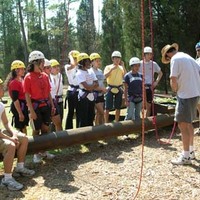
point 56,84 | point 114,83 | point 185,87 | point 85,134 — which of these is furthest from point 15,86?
point 185,87

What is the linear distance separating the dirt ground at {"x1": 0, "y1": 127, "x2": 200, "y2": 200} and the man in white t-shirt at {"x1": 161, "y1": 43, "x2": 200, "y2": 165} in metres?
0.42

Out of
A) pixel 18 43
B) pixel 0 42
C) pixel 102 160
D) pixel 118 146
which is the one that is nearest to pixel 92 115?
pixel 118 146

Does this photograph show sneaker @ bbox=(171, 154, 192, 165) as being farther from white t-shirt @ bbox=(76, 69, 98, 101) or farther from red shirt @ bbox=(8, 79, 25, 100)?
red shirt @ bbox=(8, 79, 25, 100)

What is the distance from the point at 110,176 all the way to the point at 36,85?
75.9 inches

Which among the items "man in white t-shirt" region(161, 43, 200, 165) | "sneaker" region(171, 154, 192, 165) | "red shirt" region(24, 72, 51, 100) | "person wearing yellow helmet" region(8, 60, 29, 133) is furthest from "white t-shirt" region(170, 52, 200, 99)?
"person wearing yellow helmet" region(8, 60, 29, 133)

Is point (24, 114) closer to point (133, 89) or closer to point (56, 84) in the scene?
point (56, 84)

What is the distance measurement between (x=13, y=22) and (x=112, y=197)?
176 ft

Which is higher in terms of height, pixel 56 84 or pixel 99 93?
pixel 56 84

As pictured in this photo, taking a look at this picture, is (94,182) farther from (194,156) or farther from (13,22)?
(13,22)

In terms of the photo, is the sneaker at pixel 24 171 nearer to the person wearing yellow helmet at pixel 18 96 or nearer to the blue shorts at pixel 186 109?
the person wearing yellow helmet at pixel 18 96

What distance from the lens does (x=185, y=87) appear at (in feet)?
19.0

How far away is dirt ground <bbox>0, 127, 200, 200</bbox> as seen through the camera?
16.2ft

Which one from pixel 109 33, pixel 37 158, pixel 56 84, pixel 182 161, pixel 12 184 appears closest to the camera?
pixel 12 184

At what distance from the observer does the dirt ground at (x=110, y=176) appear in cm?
493
